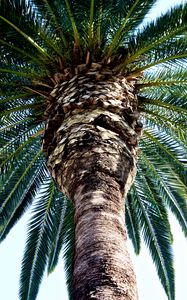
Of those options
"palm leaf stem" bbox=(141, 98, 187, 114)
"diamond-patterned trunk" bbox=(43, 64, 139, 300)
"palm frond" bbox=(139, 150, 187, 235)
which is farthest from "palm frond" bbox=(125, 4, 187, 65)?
"palm frond" bbox=(139, 150, 187, 235)

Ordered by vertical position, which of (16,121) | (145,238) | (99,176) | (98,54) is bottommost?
(145,238)

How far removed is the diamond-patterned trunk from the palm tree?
0.5 inches

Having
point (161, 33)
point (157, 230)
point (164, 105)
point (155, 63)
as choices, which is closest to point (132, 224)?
point (157, 230)

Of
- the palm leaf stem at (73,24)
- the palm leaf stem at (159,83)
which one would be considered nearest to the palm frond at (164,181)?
the palm leaf stem at (159,83)

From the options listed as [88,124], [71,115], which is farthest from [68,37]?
[88,124]

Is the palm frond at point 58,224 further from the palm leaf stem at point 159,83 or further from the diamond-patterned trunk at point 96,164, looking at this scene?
the diamond-patterned trunk at point 96,164

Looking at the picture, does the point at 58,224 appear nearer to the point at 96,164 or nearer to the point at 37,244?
the point at 37,244

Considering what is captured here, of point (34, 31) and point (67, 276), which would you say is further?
point (67, 276)

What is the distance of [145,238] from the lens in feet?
28.6

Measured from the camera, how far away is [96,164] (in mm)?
4305

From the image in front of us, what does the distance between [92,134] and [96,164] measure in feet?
1.82

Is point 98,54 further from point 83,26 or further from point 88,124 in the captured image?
point 88,124

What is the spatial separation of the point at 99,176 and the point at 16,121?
12.3 ft

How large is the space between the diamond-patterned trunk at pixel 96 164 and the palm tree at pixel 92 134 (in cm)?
1
